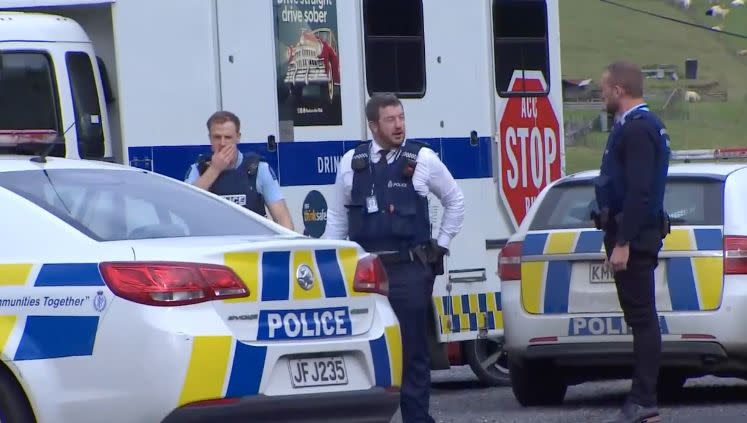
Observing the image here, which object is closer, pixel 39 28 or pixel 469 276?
pixel 39 28

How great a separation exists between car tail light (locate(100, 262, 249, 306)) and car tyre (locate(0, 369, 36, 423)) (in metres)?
0.53

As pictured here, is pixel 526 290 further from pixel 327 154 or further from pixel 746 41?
pixel 746 41

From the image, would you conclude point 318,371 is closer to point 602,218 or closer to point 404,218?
point 404,218

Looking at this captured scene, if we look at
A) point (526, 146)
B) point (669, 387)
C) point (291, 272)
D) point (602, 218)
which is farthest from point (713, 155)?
point (291, 272)

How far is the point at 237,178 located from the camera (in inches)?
359

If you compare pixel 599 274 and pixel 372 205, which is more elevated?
pixel 372 205

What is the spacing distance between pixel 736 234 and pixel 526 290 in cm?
124

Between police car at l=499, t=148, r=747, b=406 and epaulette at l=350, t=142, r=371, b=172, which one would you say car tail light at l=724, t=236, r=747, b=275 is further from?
epaulette at l=350, t=142, r=371, b=172

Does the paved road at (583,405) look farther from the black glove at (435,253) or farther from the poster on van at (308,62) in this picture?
the poster on van at (308,62)

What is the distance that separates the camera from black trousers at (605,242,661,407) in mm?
8542

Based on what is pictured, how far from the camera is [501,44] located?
1201 centimetres

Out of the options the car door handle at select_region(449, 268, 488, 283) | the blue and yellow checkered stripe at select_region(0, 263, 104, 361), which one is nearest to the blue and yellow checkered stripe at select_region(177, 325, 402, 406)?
the blue and yellow checkered stripe at select_region(0, 263, 104, 361)

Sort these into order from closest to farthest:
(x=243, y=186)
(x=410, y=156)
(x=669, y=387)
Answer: (x=410, y=156) → (x=243, y=186) → (x=669, y=387)

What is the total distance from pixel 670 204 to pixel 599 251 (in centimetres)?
54
